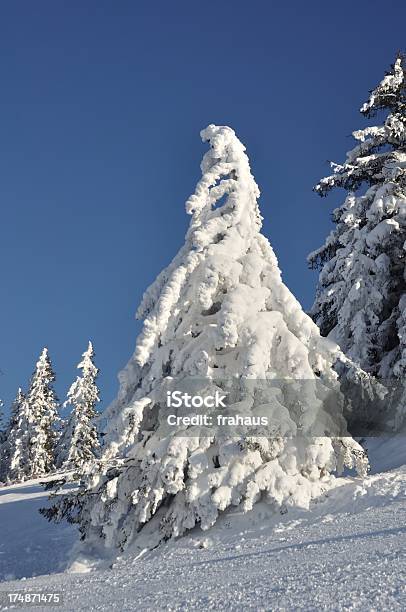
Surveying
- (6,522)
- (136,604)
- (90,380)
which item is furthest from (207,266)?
(90,380)

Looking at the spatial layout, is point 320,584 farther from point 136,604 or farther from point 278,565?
point 136,604

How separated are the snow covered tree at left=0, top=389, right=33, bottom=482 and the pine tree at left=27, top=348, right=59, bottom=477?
34cm

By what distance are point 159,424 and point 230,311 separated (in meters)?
2.79

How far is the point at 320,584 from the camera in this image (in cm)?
531

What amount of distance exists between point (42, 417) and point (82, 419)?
3.47m

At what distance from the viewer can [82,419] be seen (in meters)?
40.6

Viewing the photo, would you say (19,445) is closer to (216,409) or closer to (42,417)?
(42,417)

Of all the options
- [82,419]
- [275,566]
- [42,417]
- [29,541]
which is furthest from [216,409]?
[42,417]

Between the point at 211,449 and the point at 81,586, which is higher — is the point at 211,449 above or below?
above

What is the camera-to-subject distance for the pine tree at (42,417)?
132 feet

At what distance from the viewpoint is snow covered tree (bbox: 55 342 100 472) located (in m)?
40.0

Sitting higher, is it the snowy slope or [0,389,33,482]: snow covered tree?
[0,389,33,482]: snow covered tree

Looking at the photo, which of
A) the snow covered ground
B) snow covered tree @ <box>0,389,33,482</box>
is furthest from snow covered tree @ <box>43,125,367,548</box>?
snow covered tree @ <box>0,389,33,482</box>

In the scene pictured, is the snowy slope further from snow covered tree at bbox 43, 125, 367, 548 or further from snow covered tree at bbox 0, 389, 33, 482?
snow covered tree at bbox 0, 389, 33, 482
